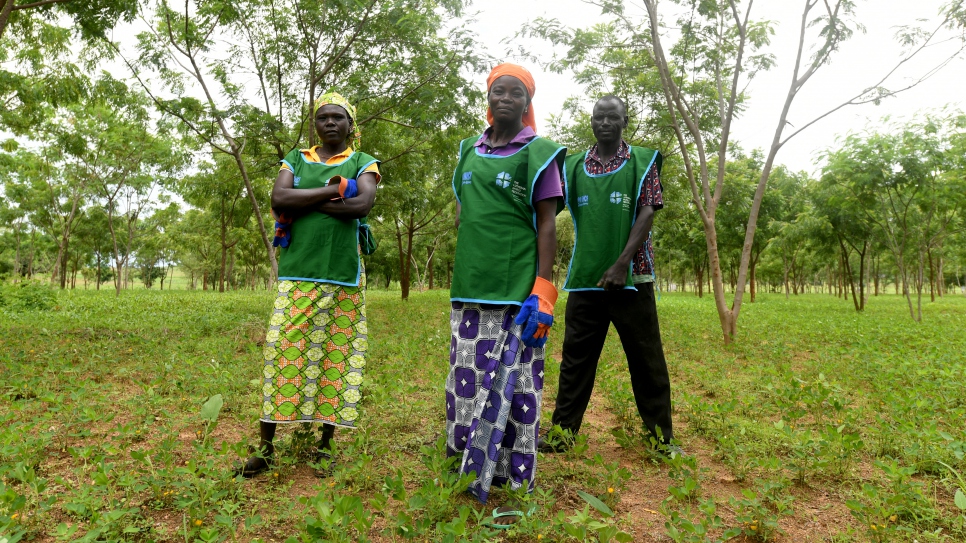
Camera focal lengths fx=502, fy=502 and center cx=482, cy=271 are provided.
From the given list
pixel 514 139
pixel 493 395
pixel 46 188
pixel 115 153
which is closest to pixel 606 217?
pixel 514 139

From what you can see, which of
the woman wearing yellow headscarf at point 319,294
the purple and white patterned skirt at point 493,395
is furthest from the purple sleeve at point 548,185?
the woman wearing yellow headscarf at point 319,294

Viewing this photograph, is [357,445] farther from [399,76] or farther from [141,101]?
[141,101]

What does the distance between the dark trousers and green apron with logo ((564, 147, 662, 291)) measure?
15 cm

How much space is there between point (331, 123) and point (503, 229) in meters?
1.17

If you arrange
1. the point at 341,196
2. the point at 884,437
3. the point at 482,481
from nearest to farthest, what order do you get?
the point at 482,481, the point at 341,196, the point at 884,437

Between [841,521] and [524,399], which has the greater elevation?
[524,399]

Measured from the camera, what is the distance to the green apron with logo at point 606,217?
9.78 ft

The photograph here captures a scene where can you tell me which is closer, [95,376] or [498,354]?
[498,354]

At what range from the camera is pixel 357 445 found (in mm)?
2625

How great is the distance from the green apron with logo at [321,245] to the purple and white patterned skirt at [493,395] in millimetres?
707

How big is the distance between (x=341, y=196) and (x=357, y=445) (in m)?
1.29

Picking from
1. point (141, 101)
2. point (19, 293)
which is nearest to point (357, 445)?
point (141, 101)

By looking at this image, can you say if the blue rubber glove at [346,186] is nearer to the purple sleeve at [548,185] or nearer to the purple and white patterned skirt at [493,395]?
the purple and white patterned skirt at [493,395]

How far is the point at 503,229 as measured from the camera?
7.55 ft
